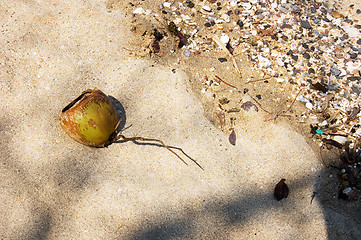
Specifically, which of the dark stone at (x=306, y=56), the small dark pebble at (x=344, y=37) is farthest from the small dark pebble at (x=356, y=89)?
the small dark pebble at (x=344, y=37)

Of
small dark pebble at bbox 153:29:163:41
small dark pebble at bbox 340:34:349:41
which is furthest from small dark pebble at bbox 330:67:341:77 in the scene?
small dark pebble at bbox 153:29:163:41

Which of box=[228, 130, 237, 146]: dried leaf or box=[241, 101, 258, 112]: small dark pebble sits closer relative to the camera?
box=[228, 130, 237, 146]: dried leaf

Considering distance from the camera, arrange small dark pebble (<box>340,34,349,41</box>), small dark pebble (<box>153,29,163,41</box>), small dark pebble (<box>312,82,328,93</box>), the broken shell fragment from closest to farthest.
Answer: the broken shell fragment < small dark pebble (<box>312,82,328,93</box>) < small dark pebble (<box>153,29,163,41</box>) < small dark pebble (<box>340,34,349,41</box>)

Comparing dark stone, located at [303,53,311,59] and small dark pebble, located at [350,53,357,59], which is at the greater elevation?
dark stone, located at [303,53,311,59]

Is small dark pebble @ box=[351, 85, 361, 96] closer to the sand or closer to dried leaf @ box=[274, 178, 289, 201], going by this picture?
the sand

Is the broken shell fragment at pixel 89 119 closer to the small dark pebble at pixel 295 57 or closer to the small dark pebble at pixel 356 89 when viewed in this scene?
the small dark pebble at pixel 295 57

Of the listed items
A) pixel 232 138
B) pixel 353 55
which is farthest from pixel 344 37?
pixel 232 138
